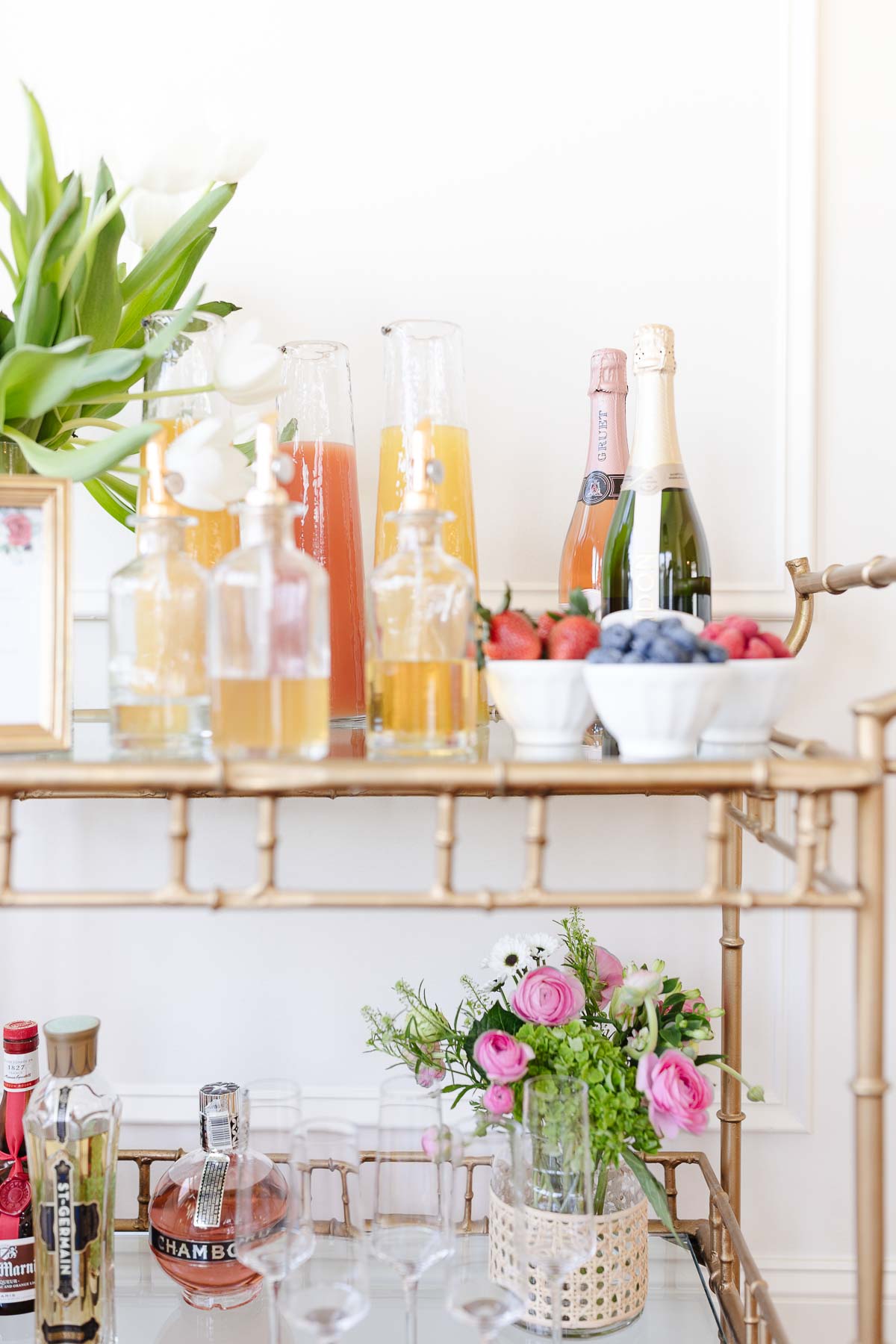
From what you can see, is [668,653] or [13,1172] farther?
[13,1172]

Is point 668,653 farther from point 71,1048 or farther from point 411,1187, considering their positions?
point 71,1048

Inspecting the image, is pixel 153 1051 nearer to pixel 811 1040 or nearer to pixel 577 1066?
pixel 577 1066

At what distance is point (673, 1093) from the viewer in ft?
2.66

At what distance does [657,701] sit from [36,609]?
1.37 ft

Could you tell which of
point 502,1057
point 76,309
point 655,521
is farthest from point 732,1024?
point 76,309

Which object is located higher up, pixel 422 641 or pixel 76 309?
pixel 76 309

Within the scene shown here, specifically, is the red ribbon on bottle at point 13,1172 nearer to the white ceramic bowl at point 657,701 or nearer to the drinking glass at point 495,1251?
the drinking glass at point 495,1251

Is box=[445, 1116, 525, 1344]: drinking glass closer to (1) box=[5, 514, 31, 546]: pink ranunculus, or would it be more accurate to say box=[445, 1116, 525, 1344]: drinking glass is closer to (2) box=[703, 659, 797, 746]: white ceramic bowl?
(2) box=[703, 659, 797, 746]: white ceramic bowl

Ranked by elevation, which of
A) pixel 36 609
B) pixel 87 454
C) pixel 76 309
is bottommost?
pixel 36 609

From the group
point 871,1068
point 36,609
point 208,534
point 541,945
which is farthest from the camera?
point 541,945

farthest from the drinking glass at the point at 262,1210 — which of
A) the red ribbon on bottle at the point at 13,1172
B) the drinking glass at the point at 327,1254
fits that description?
the red ribbon on bottle at the point at 13,1172

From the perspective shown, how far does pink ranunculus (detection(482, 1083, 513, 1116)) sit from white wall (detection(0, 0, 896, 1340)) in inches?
9.0

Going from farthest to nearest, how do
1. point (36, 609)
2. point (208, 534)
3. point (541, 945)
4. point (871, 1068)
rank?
point (541, 945) → point (208, 534) → point (36, 609) → point (871, 1068)

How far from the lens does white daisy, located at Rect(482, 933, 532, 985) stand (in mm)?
924
